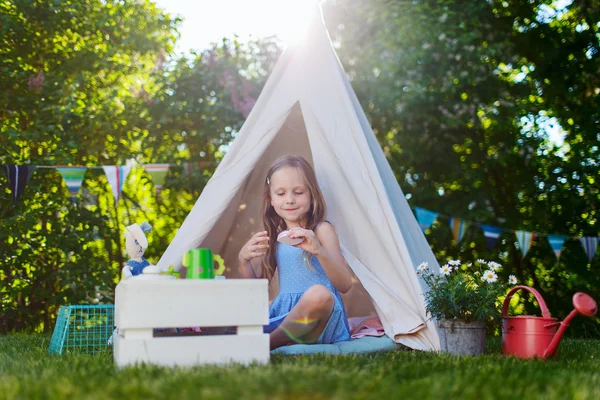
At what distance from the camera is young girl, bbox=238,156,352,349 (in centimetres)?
319

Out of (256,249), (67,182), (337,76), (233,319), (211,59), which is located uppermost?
(211,59)

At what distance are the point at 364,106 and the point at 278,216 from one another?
2717 millimetres

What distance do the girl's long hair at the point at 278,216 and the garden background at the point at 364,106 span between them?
193 centimetres

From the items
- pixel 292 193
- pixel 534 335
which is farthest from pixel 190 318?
pixel 534 335

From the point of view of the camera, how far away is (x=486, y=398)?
187cm

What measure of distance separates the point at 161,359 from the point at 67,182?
280 centimetres

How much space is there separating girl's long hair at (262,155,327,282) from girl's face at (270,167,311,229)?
27mm

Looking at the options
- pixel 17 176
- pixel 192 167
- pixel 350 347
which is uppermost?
pixel 192 167

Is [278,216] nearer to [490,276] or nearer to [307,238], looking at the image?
[307,238]

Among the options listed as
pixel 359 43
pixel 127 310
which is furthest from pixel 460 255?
pixel 127 310

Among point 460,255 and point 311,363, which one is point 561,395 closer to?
point 311,363

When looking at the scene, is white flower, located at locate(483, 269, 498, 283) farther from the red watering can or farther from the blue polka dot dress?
the blue polka dot dress

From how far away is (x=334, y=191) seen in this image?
3.81 metres

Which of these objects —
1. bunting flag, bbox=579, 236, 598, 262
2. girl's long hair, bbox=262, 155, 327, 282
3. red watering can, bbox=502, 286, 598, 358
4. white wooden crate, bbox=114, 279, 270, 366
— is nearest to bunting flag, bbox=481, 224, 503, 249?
bunting flag, bbox=579, 236, 598, 262
